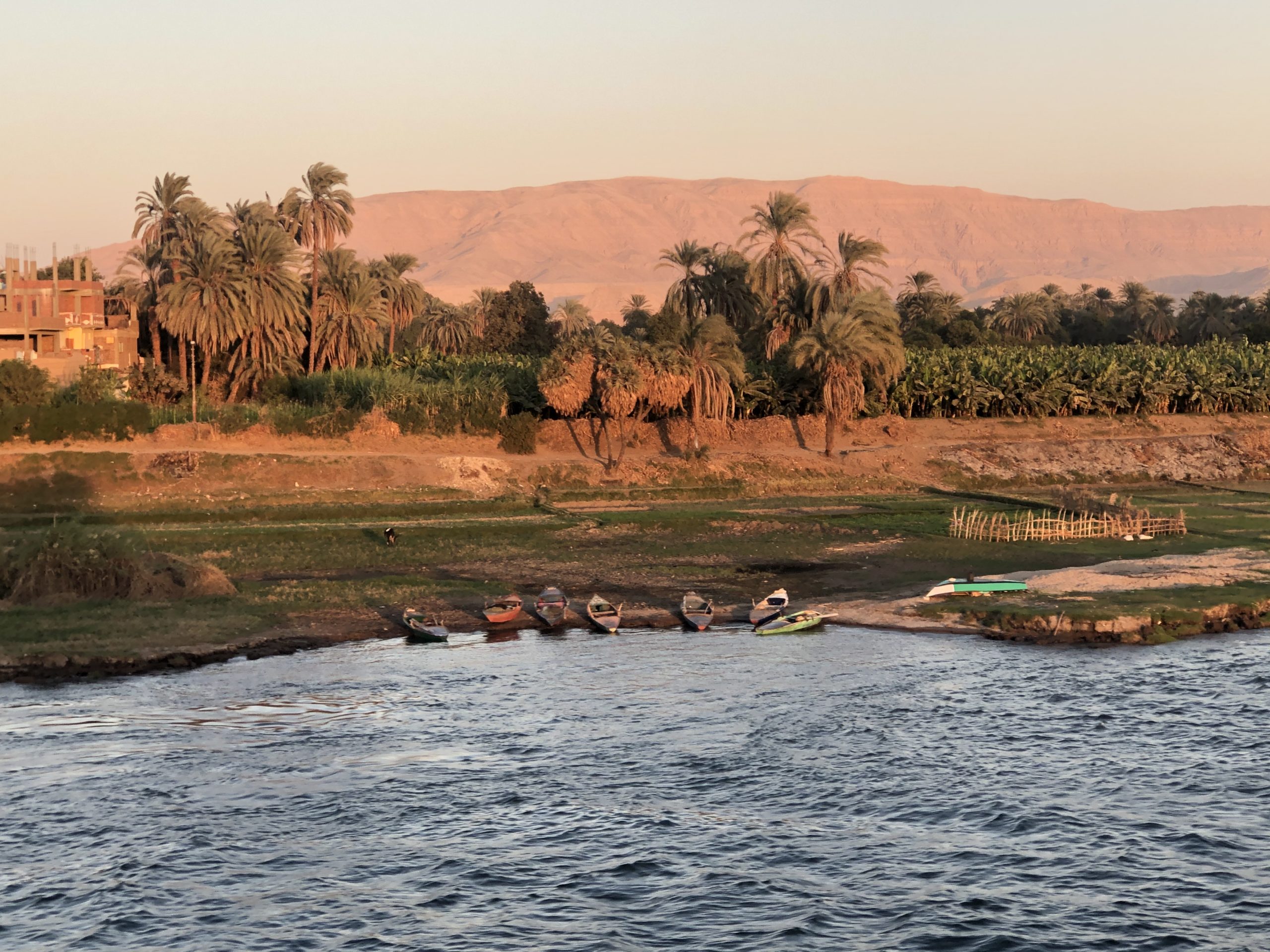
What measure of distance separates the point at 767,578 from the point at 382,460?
1112 inches

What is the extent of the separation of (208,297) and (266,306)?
12.7 feet

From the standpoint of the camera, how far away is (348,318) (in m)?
91.8

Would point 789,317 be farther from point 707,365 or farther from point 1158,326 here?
point 1158,326

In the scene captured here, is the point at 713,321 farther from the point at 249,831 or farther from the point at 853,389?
the point at 249,831

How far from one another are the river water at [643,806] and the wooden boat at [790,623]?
3.34 meters

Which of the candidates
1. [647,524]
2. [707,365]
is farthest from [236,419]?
[647,524]

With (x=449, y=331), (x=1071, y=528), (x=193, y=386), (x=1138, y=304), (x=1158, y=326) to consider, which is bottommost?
(x=1071, y=528)

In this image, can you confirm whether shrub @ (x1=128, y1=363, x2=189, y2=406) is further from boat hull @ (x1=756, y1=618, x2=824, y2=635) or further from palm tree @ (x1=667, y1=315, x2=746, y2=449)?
boat hull @ (x1=756, y1=618, x2=824, y2=635)

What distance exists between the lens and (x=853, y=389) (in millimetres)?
75062

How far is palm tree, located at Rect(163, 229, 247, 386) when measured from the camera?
272ft

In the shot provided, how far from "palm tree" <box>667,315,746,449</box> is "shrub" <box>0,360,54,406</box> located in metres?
34.8

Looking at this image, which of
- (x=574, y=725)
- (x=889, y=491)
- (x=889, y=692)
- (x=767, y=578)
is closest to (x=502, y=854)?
(x=574, y=725)

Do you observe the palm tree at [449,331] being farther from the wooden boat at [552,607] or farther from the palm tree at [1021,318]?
the wooden boat at [552,607]

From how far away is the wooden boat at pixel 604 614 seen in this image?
130 feet
